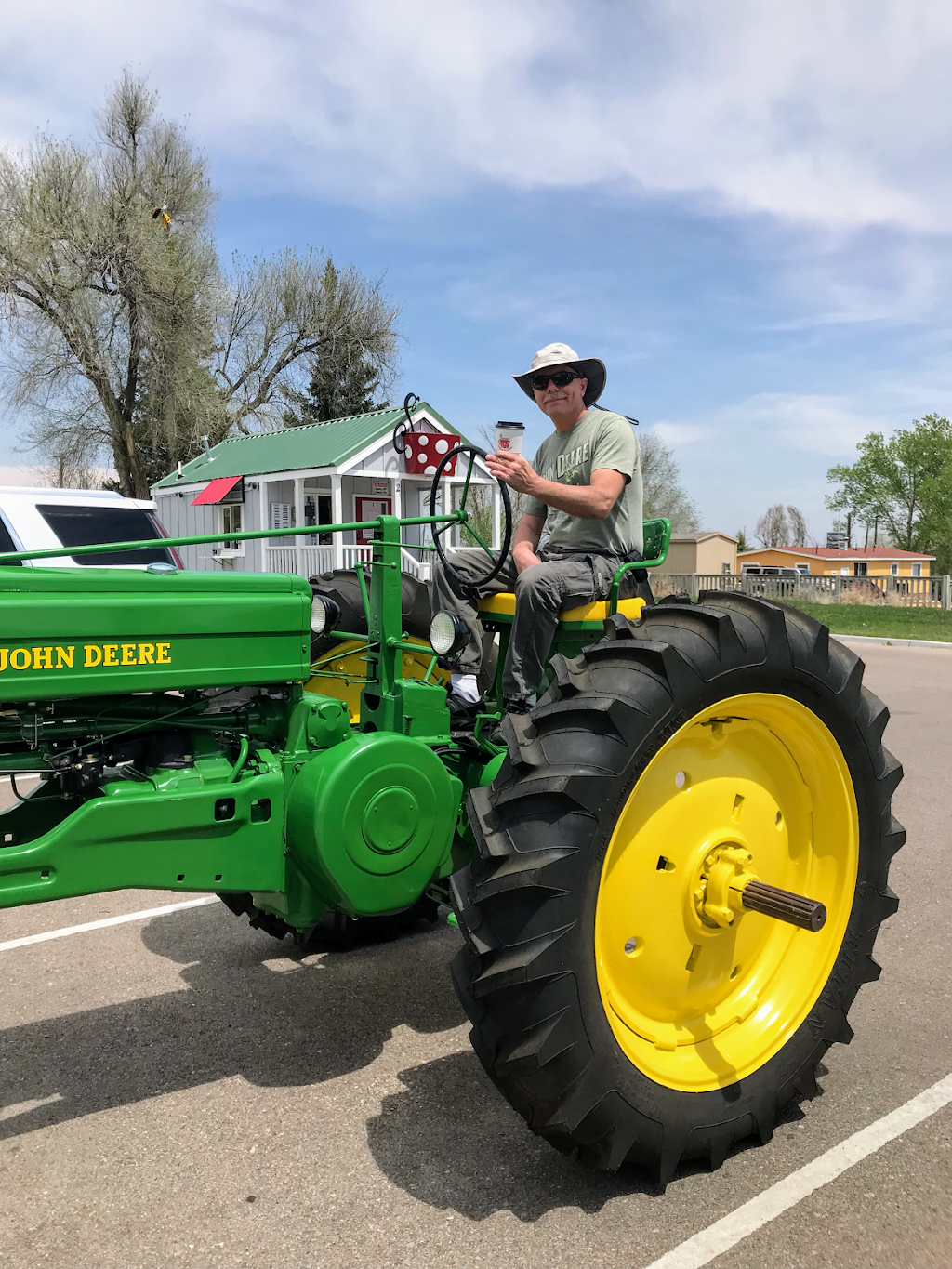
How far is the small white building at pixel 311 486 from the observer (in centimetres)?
1812

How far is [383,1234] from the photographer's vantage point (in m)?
2.11

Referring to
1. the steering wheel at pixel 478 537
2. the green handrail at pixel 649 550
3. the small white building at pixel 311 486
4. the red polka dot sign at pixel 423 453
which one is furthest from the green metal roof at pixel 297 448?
the steering wheel at pixel 478 537

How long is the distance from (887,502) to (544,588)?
5969 cm

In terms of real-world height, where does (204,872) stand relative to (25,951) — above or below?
above

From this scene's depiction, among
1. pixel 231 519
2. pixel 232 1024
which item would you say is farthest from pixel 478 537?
pixel 231 519

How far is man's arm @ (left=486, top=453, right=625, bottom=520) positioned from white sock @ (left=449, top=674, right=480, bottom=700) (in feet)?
2.14

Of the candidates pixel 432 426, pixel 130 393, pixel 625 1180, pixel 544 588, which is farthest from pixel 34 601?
pixel 130 393

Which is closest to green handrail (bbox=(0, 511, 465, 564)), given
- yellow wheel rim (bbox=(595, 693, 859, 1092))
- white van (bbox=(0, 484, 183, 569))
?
yellow wheel rim (bbox=(595, 693, 859, 1092))

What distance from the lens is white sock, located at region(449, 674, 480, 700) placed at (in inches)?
131

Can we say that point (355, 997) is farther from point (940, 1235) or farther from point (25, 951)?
point (940, 1235)

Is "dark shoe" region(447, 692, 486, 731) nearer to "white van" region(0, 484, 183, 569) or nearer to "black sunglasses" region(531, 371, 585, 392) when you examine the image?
"black sunglasses" region(531, 371, 585, 392)

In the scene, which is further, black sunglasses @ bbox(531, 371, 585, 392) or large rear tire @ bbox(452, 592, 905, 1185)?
black sunglasses @ bbox(531, 371, 585, 392)

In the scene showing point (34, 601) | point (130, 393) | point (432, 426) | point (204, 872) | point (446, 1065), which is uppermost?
point (130, 393)

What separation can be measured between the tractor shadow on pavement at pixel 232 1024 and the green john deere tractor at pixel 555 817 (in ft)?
1.66
